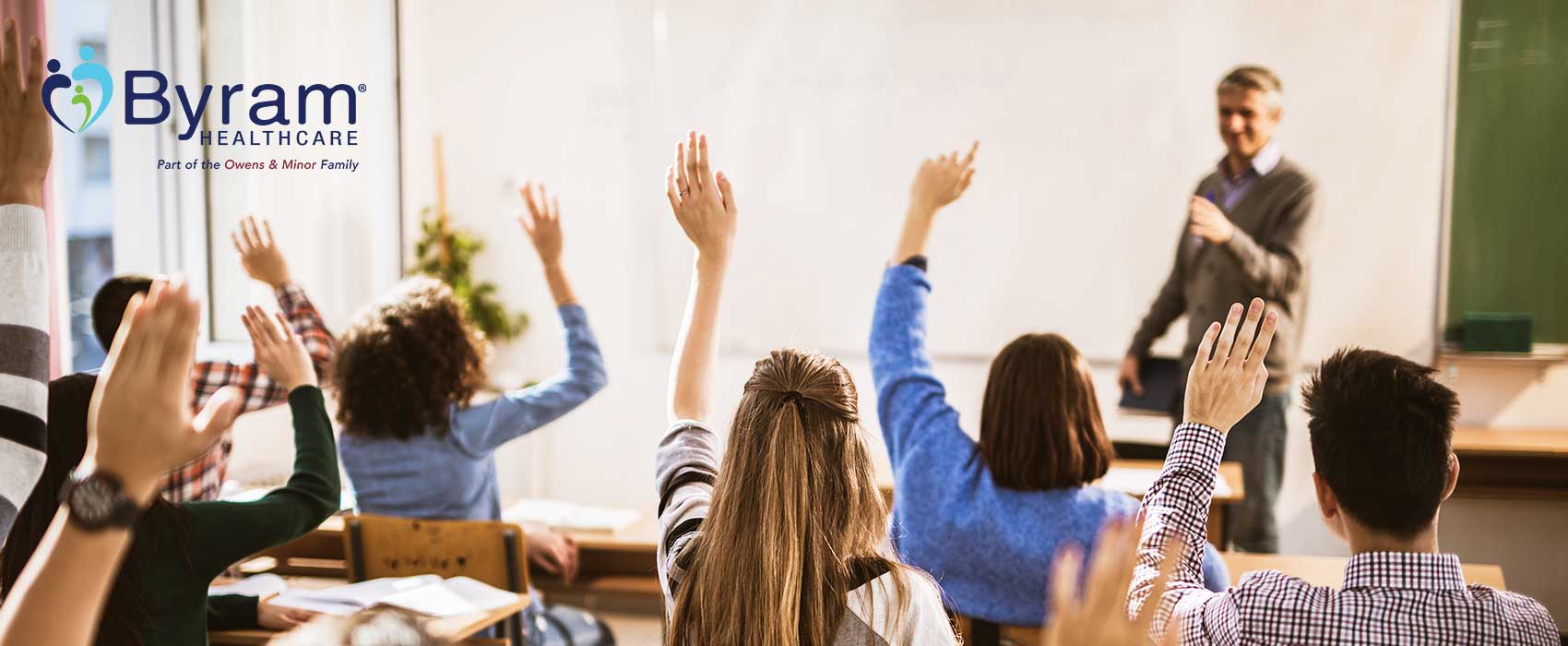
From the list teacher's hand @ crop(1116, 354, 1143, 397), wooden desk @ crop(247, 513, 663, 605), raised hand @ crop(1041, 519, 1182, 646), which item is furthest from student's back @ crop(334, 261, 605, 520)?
teacher's hand @ crop(1116, 354, 1143, 397)

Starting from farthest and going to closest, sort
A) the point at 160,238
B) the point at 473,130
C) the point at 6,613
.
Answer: the point at 473,130 < the point at 160,238 < the point at 6,613

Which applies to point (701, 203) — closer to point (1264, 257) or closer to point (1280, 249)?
point (1264, 257)

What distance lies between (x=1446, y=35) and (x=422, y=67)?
4.05 m

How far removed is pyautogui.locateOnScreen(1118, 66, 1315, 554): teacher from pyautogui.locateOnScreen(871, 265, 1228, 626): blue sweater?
1.85 metres

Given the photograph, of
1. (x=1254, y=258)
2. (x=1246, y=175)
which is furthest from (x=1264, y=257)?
(x=1246, y=175)

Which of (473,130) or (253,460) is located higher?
(473,130)

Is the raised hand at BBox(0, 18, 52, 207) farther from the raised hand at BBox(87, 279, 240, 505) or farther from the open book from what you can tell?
the open book

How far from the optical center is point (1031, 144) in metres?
4.41

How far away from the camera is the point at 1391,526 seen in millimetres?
1309

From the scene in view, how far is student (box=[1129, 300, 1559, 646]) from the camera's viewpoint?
3.93 feet

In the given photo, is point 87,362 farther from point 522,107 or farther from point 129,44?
point 522,107

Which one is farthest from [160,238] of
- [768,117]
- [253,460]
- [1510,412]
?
[1510,412]

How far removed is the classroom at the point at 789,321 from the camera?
118 centimetres

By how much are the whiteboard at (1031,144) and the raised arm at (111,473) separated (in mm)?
3920
